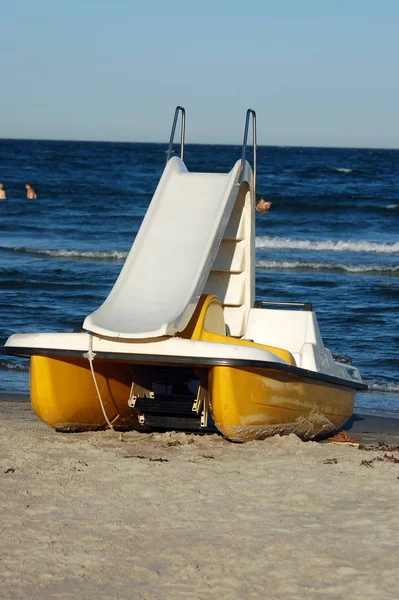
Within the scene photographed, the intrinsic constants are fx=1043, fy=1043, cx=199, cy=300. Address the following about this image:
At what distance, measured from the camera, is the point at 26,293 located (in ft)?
55.4

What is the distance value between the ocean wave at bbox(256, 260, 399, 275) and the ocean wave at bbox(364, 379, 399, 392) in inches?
405

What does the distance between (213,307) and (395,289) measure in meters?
11.1

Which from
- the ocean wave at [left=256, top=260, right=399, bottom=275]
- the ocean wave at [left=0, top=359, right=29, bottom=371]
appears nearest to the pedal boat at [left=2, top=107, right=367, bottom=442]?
the ocean wave at [left=0, top=359, right=29, bottom=371]

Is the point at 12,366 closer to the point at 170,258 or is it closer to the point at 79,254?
the point at 170,258

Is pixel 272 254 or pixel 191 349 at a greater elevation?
pixel 191 349

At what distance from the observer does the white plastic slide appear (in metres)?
6.73

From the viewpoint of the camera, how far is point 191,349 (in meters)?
6.54

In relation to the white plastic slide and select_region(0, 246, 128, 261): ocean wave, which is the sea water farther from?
the white plastic slide

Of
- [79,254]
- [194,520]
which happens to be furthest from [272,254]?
[194,520]

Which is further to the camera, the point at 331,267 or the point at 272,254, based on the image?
the point at 272,254

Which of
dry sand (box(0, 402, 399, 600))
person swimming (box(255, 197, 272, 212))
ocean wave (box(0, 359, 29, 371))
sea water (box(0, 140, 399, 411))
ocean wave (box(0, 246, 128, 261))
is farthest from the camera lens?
person swimming (box(255, 197, 272, 212))

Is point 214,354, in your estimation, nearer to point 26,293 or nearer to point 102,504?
point 102,504

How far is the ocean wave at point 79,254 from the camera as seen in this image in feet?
74.5

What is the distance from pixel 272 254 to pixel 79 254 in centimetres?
457
